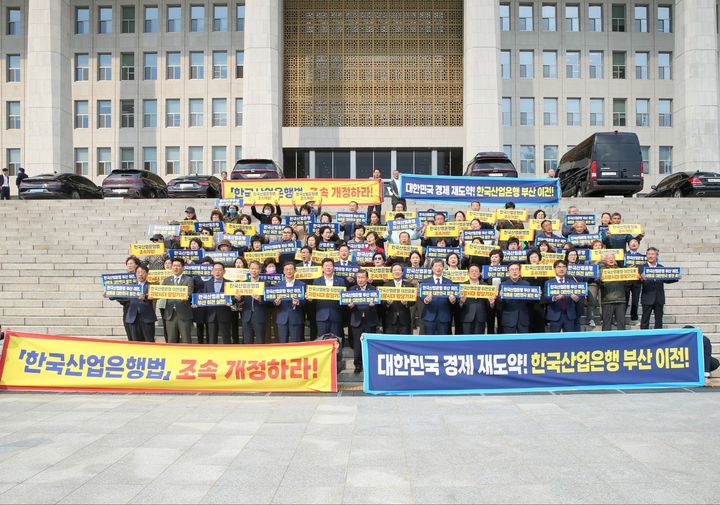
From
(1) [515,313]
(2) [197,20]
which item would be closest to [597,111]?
(2) [197,20]

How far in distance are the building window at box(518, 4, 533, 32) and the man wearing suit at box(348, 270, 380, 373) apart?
3630 centimetres

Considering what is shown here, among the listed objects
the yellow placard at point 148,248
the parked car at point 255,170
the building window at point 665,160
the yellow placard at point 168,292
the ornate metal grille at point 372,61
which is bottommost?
the yellow placard at point 168,292

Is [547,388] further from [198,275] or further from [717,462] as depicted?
[198,275]

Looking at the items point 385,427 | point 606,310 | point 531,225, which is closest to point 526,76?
point 531,225

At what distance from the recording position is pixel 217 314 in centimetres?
1089

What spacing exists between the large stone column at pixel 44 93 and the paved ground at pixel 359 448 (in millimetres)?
29492

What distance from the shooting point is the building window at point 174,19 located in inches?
1657

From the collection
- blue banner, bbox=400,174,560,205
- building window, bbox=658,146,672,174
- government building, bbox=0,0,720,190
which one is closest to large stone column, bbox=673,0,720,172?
government building, bbox=0,0,720,190

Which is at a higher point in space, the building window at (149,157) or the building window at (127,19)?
the building window at (127,19)

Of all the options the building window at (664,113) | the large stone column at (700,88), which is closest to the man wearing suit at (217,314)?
the large stone column at (700,88)

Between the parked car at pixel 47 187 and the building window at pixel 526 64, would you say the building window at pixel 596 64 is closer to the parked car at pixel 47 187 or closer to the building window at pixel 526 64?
the building window at pixel 526 64

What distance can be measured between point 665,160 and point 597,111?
529 centimetres

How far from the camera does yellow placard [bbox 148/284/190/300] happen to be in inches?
417

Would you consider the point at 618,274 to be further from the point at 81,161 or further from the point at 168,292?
the point at 81,161
